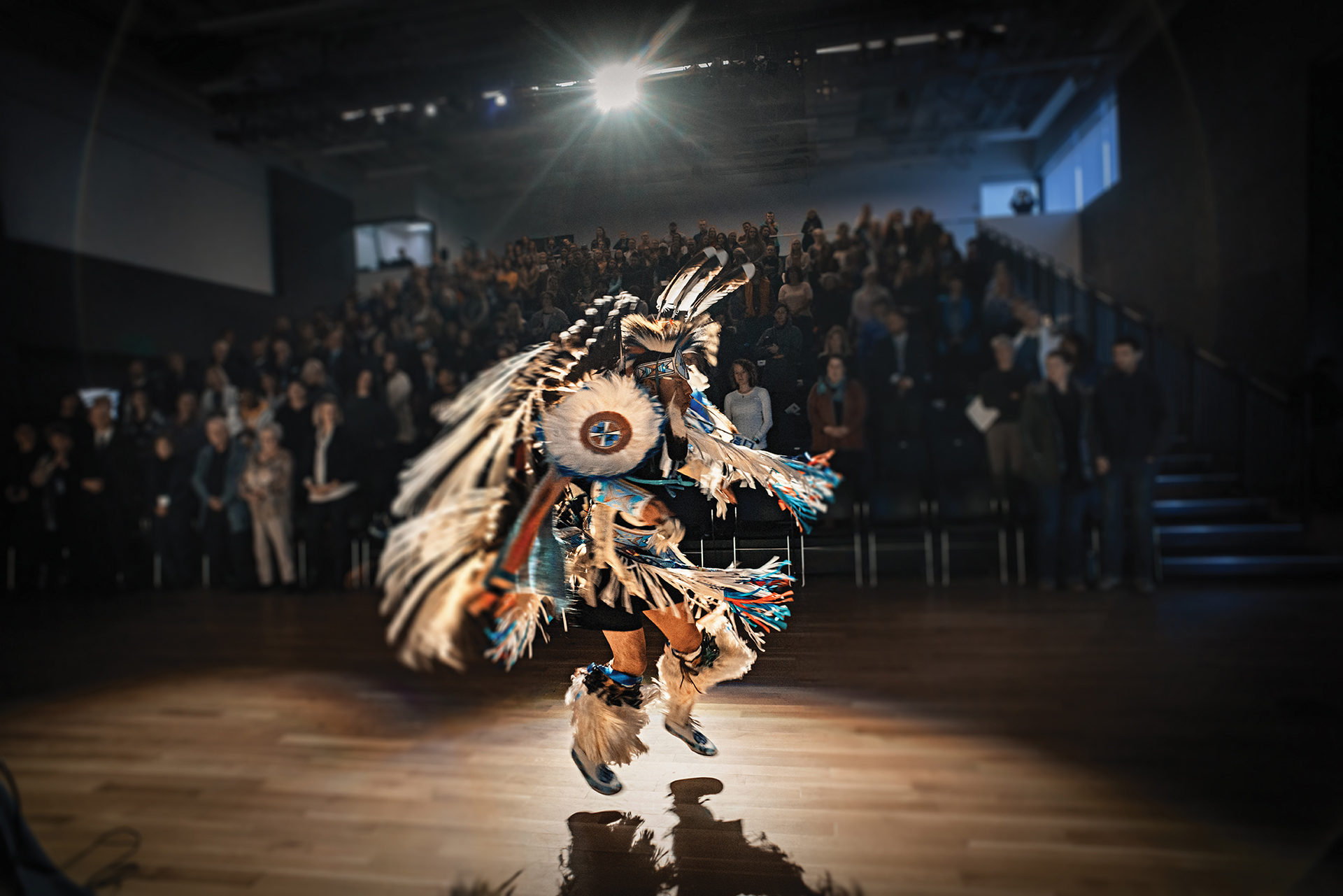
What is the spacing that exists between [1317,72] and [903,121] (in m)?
4.50

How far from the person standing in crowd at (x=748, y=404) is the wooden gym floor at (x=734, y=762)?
31 cm

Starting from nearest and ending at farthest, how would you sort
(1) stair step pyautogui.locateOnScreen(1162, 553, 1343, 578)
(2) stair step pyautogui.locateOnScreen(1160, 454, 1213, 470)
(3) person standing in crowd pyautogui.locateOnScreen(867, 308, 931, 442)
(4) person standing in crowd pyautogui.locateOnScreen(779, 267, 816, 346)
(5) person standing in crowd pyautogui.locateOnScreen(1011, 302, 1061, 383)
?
(4) person standing in crowd pyautogui.locateOnScreen(779, 267, 816, 346) → (3) person standing in crowd pyautogui.locateOnScreen(867, 308, 931, 442) → (1) stair step pyautogui.locateOnScreen(1162, 553, 1343, 578) → (5) person standing in crowd pyautogui.locateOnScreen(1011, 302, 1061, 383) → (2) stair step pyautogui.locateOnScreen(1160, 454, 1213, 470)

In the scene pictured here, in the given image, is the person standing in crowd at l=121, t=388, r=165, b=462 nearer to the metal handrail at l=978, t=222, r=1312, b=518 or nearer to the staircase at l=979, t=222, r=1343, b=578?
the staircase at l=979, t=222, r=1343, b=578

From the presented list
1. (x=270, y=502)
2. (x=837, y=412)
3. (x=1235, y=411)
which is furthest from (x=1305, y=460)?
(x=270, y=502)

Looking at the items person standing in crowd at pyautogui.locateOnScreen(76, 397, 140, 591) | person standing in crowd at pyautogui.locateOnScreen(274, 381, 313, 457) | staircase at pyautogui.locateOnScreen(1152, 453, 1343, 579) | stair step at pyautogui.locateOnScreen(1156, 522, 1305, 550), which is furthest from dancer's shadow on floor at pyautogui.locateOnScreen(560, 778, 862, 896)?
stair step at pyautogui.locateOnScreen(1156, 522, 1305, 550)

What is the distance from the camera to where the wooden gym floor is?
1.20m

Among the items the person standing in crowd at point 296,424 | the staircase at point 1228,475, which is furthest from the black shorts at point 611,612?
the staircase at point 1228,475

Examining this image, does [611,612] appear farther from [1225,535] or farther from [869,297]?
[1225,535]

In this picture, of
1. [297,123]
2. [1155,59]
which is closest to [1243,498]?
[1155,59]

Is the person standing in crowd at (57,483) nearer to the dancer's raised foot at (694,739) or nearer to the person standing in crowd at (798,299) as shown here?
the dancer's raised foot at (694,739)

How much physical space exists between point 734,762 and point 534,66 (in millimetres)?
1333

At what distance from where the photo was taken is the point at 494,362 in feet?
3.90

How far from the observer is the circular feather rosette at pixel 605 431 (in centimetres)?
108

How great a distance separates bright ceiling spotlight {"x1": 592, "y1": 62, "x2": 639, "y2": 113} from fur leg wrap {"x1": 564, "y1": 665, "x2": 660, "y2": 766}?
3.40 ft
